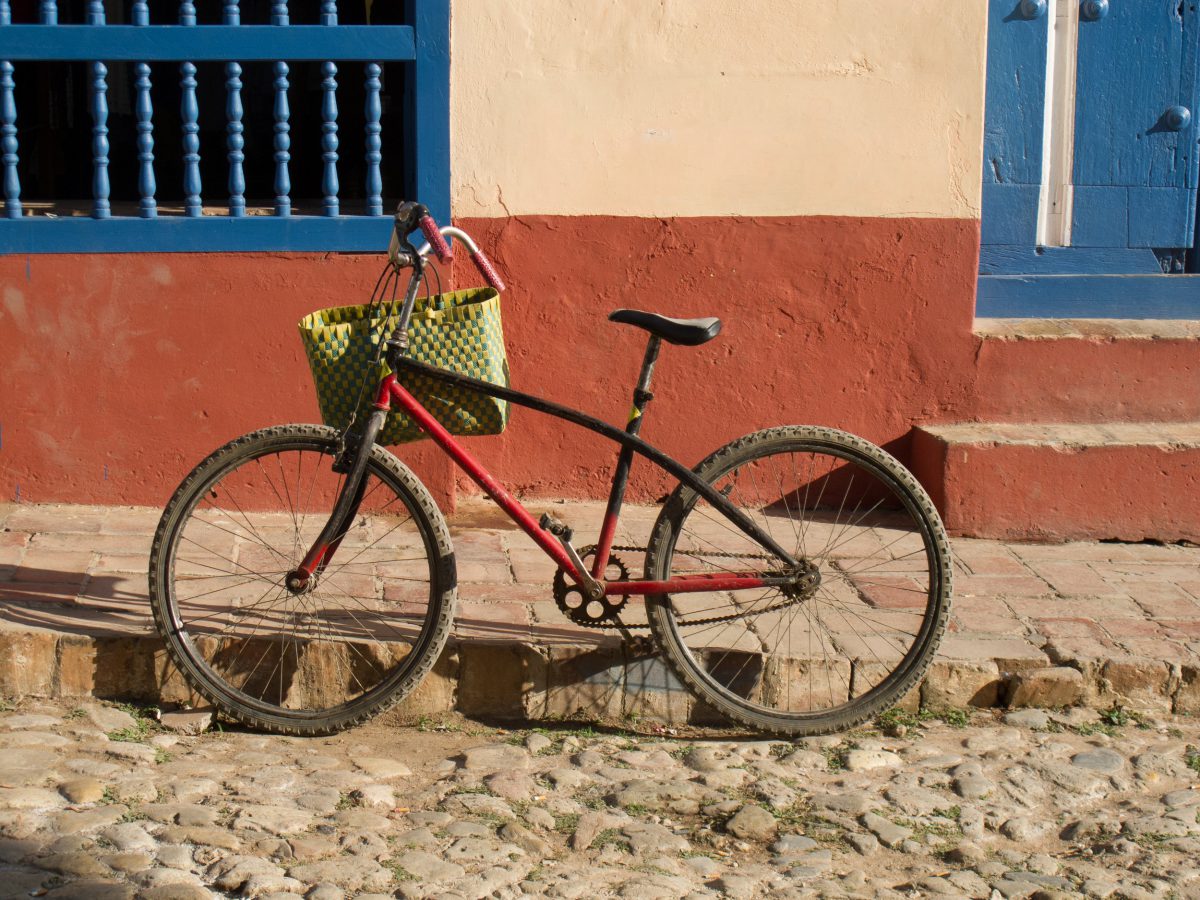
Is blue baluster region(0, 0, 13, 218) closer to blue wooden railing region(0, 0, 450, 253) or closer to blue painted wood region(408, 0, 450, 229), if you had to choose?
blue wooden railing region(0, 0, 450, 253)

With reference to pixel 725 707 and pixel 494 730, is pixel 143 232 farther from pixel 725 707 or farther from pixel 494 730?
pixel 725 707

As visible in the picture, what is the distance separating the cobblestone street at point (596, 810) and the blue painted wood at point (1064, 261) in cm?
255

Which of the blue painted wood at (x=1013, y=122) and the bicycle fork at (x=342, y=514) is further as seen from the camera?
A: the blue painted wood at (x=1013, y=122)

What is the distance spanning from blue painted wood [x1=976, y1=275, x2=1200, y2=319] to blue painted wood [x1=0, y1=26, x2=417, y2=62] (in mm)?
→ 2779

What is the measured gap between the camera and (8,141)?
5.71 metres

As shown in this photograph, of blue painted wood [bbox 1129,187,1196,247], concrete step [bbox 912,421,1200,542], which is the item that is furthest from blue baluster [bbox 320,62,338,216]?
blue painted wood [bbox 1129,187,1196,247]

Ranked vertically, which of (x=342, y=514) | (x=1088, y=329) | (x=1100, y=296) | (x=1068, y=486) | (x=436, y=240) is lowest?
(x=1068, y=486)

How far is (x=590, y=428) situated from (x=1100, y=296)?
330 centimetres

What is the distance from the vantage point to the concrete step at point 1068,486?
19.0 feet

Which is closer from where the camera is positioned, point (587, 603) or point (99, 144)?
point (587, 603)

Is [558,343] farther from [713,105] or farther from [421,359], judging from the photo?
[421,359]

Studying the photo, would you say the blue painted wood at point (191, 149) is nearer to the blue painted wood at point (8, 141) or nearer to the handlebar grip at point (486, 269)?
the blue painted wood at point (8, 141)

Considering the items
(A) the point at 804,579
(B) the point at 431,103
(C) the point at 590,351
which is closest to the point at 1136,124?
(C) the point at 590,351

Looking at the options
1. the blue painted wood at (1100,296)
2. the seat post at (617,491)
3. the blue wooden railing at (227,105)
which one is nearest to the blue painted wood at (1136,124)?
the blue painted wood at (1100,296)
